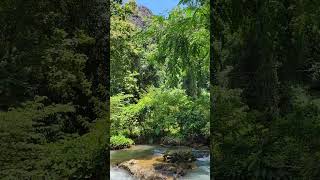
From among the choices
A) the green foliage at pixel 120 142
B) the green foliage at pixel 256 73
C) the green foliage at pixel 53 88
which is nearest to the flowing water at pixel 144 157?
the green foliage at pixel 120 142

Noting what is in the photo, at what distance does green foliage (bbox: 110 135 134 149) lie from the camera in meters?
7.38

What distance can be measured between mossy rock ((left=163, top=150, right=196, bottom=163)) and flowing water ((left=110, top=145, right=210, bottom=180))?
0.45ft

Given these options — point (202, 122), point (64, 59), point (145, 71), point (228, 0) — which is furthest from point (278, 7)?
point (145, 71)

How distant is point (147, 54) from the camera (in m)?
8.14

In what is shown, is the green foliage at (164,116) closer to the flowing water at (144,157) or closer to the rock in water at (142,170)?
the flowing water at (144,157)

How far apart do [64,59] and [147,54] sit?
4.36 m

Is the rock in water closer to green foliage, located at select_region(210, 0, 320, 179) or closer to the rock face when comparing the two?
the rock face

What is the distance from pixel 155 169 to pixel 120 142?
1377 mm

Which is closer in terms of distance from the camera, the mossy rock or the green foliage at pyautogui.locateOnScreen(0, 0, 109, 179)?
the green foliage at pyautogui.locateOnScreen(0, 0, 109, 179)

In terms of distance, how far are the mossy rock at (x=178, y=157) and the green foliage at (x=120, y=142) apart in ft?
3.36

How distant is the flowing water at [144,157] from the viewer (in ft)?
20.3

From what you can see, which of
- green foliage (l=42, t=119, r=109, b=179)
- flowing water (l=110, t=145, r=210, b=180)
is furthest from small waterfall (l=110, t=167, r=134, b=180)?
green foliage (l=42, t=119, r=109, b=179)

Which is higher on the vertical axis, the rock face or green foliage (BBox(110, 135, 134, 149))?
green foliage (BBox(110, 135, 134, 149))

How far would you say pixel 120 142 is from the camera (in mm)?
7492
